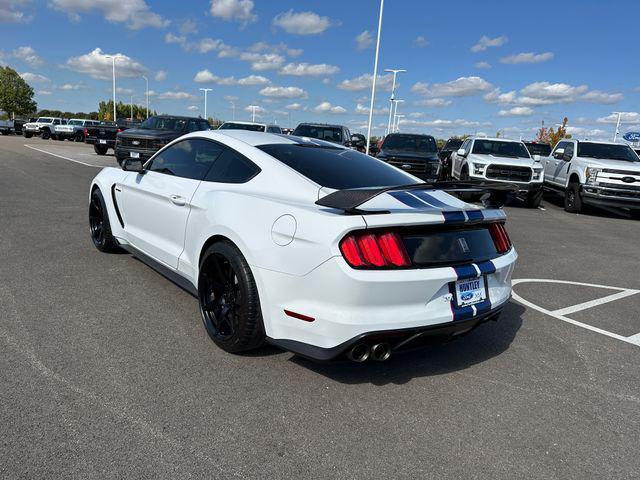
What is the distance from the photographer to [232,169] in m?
3.79

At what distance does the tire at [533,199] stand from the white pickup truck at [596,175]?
777mm

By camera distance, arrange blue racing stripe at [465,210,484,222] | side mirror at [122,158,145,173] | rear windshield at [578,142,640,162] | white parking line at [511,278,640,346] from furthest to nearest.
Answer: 1. rear windshield at [578,142,640,162]
2. side mirror at [122,158,145,173]
3. white parking line at [511,278,640,346]
4. blue racing stripe at [465,210,484,222]

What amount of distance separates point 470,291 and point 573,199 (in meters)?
12.0

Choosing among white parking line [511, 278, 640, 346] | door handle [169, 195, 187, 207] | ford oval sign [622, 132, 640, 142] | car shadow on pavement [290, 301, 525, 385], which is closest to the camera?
car shadow on pavement [290, 301, 525, 385]

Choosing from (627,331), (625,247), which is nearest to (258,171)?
(627,331)

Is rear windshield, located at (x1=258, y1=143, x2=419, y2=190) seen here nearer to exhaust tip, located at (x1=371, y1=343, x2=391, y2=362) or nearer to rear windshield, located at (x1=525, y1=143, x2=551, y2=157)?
exhaust tip, located at (x1=371, y1=343, x2=391, y2=362)

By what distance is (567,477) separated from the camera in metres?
2.43

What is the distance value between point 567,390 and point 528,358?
461 mm

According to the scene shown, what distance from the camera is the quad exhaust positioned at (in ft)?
9.39

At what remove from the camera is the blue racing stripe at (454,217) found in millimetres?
2990

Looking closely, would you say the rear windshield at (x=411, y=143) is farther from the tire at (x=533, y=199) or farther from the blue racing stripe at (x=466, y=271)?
the blue racing stripe at (x=466, y=271)

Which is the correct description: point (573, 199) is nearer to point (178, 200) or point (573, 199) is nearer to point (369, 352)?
point (178, 200)

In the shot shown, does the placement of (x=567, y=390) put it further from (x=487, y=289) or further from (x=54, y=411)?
(x=54, y=411)

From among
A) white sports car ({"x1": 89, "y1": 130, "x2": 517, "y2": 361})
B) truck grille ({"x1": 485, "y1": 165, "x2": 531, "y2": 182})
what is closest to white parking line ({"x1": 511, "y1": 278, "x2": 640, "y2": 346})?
white sports car ({"x1": 89, "y1": 130, "x2": 517, "y2": 361})
